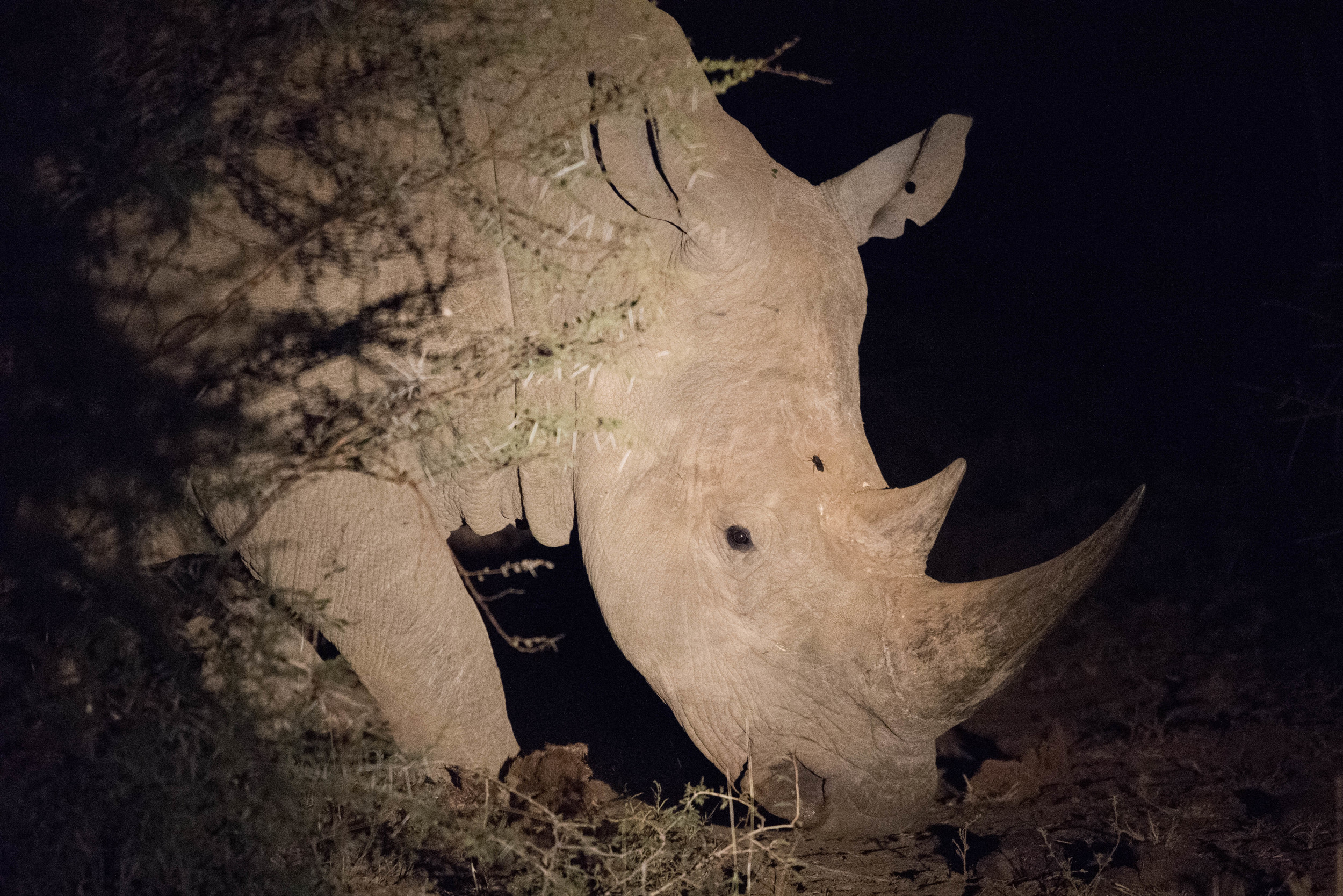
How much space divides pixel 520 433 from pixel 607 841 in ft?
4.14

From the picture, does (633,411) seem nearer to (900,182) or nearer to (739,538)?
(739,538)

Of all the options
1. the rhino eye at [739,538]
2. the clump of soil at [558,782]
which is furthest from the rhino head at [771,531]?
the clump of soil at [558,782]

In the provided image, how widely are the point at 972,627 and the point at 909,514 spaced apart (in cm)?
34

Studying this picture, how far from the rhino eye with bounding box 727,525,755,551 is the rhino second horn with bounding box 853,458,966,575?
1.02 ft

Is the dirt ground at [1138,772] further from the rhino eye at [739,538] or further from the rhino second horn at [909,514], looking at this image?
the rhino eye at [739,538]

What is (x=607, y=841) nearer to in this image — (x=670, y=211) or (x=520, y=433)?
(x=520, y=433)

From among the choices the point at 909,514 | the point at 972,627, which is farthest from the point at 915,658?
the point at 909,514

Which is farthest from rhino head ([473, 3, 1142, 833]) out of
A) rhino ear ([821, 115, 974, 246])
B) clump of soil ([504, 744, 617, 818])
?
clump of soil ([504, 744, 617, 818])

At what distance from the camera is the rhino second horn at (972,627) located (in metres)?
2.43

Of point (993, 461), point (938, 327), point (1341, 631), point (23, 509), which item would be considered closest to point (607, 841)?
point (23, 509)

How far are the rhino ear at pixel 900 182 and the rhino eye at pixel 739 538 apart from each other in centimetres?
122

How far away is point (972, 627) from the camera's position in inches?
98.3

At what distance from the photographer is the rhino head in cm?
259

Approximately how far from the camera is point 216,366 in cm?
285
